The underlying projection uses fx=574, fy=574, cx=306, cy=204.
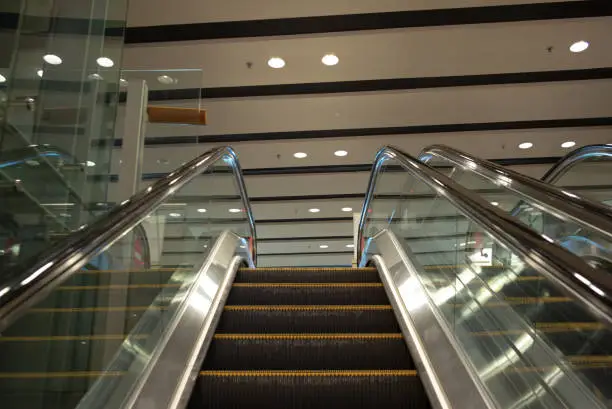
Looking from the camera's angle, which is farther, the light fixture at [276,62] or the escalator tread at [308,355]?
the light fixture at [276,62]

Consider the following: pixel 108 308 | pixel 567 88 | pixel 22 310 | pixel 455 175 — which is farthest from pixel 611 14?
pixel 22 310

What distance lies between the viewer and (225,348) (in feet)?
10.3

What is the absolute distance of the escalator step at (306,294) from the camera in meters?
4.07

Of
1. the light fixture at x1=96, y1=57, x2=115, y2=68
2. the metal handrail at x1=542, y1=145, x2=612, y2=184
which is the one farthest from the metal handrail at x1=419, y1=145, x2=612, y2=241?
the light fixture at x1=96, y1=57, x2=115, y2=68

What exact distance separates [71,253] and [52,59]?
1.59 m

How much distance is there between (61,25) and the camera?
9.94 ft

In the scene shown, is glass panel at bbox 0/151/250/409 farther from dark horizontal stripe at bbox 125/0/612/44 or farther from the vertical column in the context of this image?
dark horizontal stripe at bbox 125/0/612/44

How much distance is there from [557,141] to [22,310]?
9.56m

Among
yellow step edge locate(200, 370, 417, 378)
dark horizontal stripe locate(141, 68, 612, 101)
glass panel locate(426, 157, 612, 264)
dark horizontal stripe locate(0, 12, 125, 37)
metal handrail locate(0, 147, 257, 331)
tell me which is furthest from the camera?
dark horizontal stripe locate(141, 68, 612, 101)

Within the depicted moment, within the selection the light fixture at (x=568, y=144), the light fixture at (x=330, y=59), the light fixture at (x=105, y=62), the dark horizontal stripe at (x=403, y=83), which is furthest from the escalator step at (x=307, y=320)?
the light fixture at (x=568, y=144)

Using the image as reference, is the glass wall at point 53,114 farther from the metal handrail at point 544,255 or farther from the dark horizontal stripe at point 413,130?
the dark horizontal stripe at point 413,130

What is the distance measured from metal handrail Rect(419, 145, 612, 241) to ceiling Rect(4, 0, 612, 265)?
189 cm

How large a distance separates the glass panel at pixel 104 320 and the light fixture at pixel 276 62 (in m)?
3.45

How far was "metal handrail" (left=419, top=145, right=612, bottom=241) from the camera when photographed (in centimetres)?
147
